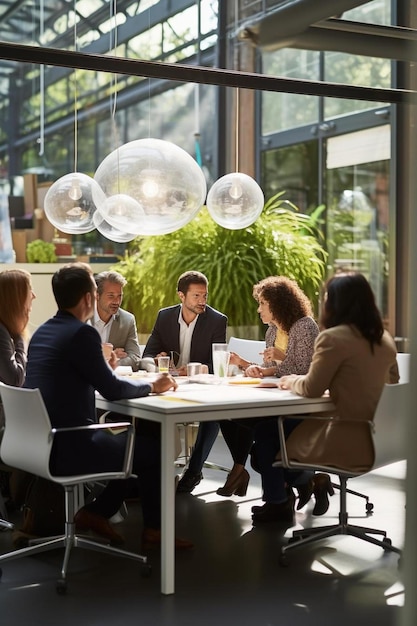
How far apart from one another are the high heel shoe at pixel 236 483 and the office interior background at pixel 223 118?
10.7 feet

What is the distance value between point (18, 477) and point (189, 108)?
24.4 ft

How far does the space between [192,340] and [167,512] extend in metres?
2.04

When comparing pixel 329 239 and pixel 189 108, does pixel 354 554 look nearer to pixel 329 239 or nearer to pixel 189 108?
pixel 329 239

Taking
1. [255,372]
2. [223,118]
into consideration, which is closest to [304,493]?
[255,372]

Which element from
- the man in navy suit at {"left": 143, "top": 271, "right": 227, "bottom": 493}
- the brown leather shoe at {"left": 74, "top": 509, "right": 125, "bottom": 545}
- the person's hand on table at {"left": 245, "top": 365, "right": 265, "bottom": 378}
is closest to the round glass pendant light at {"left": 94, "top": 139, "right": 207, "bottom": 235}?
the person's hand on table at {"left": 245, "top": 365, "right": 265, "bottom": 378}

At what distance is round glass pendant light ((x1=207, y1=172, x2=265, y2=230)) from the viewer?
524 centimetres

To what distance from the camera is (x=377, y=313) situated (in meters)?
4.12

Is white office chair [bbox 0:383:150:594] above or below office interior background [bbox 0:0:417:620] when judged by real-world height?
below

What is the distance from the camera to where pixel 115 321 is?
565cm

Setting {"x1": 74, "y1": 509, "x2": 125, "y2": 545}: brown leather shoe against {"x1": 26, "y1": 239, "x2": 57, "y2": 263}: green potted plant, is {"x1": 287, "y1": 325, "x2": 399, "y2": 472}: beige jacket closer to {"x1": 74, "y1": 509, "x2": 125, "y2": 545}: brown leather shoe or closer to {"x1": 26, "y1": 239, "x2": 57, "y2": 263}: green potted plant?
{"x1": 74, "y1": 509, "x2": 125, "y2": 545}: brown leather shoe

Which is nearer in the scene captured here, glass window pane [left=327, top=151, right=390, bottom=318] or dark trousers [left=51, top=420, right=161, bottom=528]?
dark trousers [left=51, top=420, right=161, bottom=528]

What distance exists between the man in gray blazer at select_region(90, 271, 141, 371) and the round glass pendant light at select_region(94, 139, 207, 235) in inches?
34.5

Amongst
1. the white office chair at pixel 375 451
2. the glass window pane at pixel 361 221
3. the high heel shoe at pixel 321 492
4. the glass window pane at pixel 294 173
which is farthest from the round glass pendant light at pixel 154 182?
the glass window pane at pixel 294 173

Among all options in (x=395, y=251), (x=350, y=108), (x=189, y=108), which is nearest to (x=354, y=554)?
(x=395, y=251)
